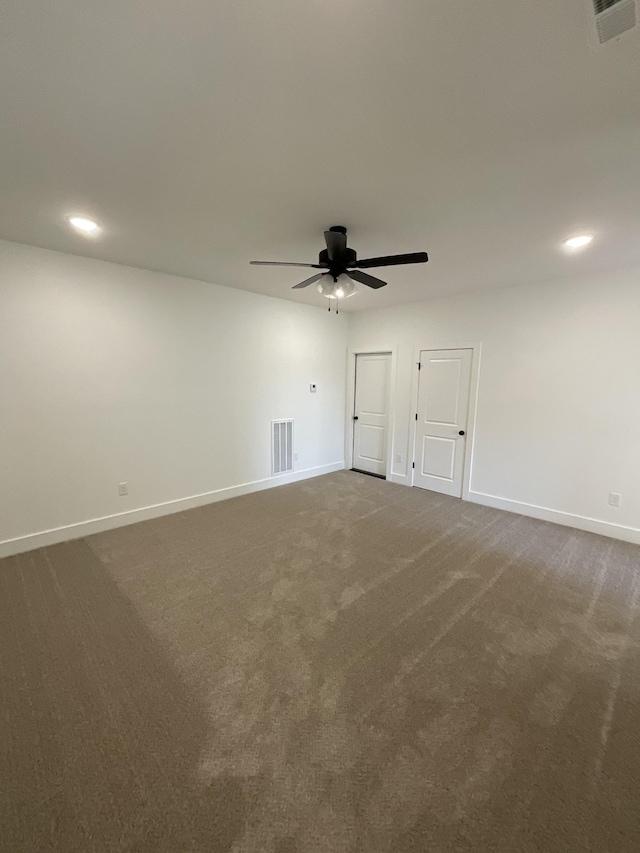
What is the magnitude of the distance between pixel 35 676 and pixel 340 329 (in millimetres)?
5029

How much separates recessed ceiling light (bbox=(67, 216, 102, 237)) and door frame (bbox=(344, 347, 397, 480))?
3695 mm

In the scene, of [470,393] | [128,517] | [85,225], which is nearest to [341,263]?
[85,225]

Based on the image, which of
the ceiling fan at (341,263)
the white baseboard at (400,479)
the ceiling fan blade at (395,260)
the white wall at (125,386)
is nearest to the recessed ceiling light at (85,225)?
the white wall at (125,386)

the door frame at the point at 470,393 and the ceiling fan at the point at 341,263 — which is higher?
the ceiling fan at the point at 341,263

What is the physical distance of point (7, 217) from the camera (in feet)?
7.75

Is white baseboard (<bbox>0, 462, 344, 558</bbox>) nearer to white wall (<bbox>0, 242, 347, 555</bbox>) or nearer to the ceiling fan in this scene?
white wall (<bbox>0, 242, 347, 555</bbox>)

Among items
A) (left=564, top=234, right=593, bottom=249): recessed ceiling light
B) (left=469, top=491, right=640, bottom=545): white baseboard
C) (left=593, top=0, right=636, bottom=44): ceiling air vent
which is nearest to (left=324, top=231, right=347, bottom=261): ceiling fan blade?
(left=593, top=0, right=636, bottom=44): ceiling air vent

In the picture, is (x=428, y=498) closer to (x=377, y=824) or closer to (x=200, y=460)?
(x=200, y=460)

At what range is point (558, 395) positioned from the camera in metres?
3.65

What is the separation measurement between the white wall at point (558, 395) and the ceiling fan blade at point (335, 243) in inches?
101

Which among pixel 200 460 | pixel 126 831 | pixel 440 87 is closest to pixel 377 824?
pixel 126 831

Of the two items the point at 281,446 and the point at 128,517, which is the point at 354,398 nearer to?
the point at 281,446

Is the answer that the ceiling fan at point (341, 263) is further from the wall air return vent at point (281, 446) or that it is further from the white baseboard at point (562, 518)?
the white baseboard at point (562, 518)

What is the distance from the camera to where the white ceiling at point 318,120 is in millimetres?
1073
